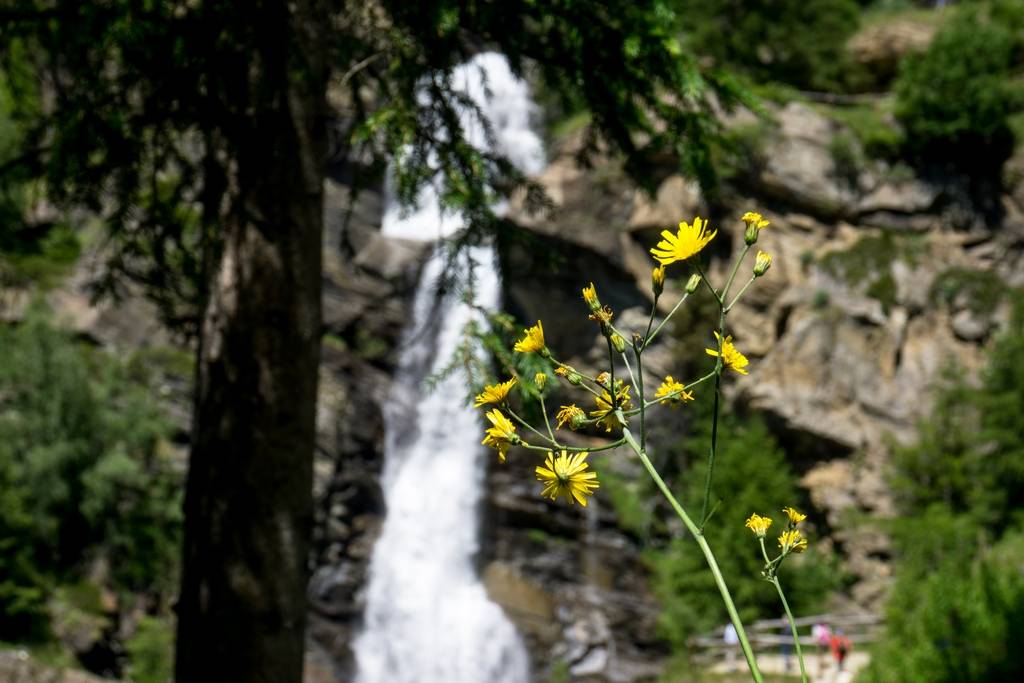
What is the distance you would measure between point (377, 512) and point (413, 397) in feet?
9.53

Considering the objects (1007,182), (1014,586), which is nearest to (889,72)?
(1007,182)

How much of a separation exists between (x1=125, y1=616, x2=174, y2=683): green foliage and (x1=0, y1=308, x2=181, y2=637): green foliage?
158 centimetres

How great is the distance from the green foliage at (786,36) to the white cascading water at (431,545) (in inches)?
308

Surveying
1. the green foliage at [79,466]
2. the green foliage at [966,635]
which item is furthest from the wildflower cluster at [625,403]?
the green foliage at [79,466]

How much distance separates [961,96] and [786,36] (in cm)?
644

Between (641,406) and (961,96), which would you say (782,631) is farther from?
(641,406)

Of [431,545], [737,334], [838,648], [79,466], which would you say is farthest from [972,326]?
[79,466]

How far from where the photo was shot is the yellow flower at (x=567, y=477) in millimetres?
1075

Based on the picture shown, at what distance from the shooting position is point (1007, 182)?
2316 cm

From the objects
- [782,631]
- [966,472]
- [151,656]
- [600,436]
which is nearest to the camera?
[600,436]

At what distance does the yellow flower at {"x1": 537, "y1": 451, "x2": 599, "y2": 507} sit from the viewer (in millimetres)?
1075

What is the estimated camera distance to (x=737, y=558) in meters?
18.0

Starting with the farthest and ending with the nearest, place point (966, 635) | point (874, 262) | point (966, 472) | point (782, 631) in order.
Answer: point (874, 262) < point (966, 472) < point (782, 631) < point (966, 635)

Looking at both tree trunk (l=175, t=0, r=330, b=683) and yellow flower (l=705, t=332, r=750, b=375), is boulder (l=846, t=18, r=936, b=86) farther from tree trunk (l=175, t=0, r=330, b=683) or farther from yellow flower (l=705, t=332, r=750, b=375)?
yellow flower (l=705, t=332, r=750, b=375)
